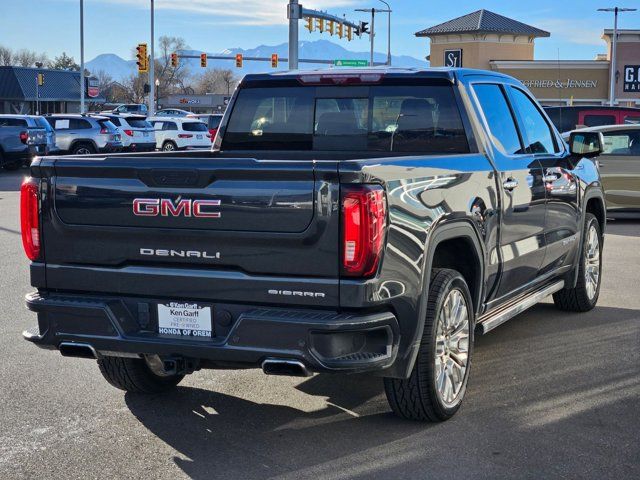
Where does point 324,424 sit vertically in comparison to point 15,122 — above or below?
below

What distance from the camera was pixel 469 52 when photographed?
76062 mm

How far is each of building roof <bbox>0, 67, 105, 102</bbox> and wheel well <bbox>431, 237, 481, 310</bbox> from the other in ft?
232

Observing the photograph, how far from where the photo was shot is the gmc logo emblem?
14.7 feet

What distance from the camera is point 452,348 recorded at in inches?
208

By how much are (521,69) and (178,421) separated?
66.0 metres

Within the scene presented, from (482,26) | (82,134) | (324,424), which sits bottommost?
(324,424)

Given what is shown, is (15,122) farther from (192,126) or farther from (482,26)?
(482,26)

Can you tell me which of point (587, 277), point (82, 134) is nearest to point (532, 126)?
point (587, 277)

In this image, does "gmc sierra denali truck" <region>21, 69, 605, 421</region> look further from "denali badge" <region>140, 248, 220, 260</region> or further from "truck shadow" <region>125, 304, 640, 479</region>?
"truck shadow" <region>125, 304, 640, 479</region>

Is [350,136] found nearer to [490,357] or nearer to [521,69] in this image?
[490,357]

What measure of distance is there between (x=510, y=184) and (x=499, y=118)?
1.97ft

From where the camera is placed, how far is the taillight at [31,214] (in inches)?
192

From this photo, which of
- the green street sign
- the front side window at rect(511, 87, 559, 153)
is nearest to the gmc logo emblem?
the front side window at rect(511, 87, 559, 153)

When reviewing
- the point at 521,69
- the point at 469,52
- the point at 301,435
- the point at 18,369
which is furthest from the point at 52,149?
the point at 469,52
